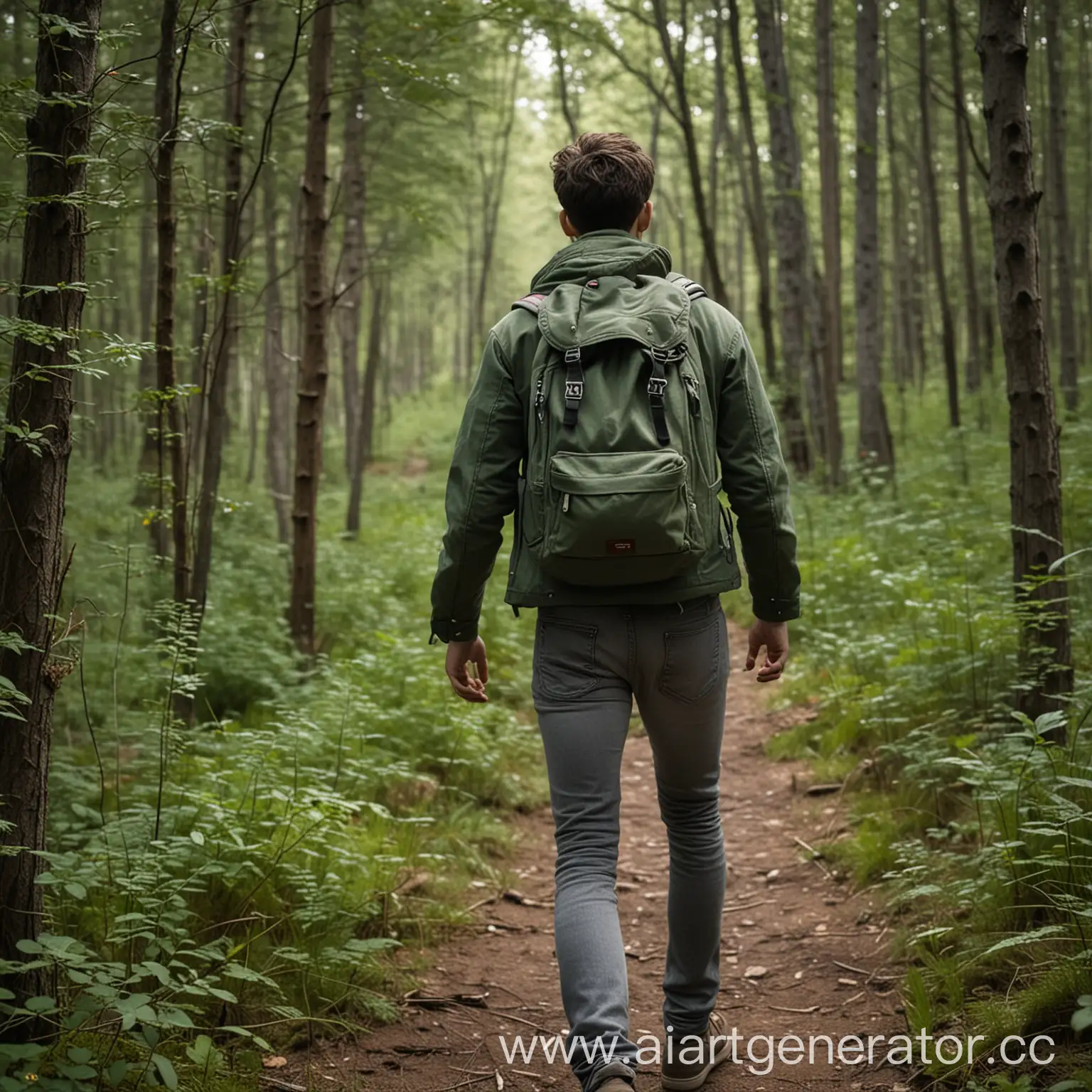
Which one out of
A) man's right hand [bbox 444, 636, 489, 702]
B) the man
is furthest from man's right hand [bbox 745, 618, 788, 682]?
man's right hand [bbox 444, 636, 489, 702]

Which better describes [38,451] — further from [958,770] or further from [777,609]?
[958,770]

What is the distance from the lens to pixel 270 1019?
10.2 ft

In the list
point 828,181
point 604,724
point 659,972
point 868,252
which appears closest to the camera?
point 604,724

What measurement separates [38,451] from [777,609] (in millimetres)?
1966

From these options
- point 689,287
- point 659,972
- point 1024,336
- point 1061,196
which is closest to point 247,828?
point 659,972

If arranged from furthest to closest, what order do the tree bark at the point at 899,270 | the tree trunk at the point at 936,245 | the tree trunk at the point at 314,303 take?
the tree bark at the point at 899,270 < the tree trunk at the point at 936,245 < the tree trunk at the point at 314,303

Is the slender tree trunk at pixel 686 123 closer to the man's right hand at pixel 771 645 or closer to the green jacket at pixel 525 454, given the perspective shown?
the green jacket at pixel 525 454

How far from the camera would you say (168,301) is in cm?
490

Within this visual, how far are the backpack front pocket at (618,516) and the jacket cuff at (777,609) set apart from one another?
0.41 m

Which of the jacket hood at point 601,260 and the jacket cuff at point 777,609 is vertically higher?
the jacket hood at point 601,260

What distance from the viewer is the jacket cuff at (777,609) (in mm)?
2688

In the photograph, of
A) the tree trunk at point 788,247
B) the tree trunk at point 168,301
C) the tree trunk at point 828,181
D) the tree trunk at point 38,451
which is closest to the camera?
the tree trunk at point 38,451

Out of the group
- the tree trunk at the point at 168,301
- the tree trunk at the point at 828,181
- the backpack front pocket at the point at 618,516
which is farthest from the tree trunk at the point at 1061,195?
the backpack front pocket at the point at 618,516

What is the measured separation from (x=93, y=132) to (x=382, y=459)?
24.1m
